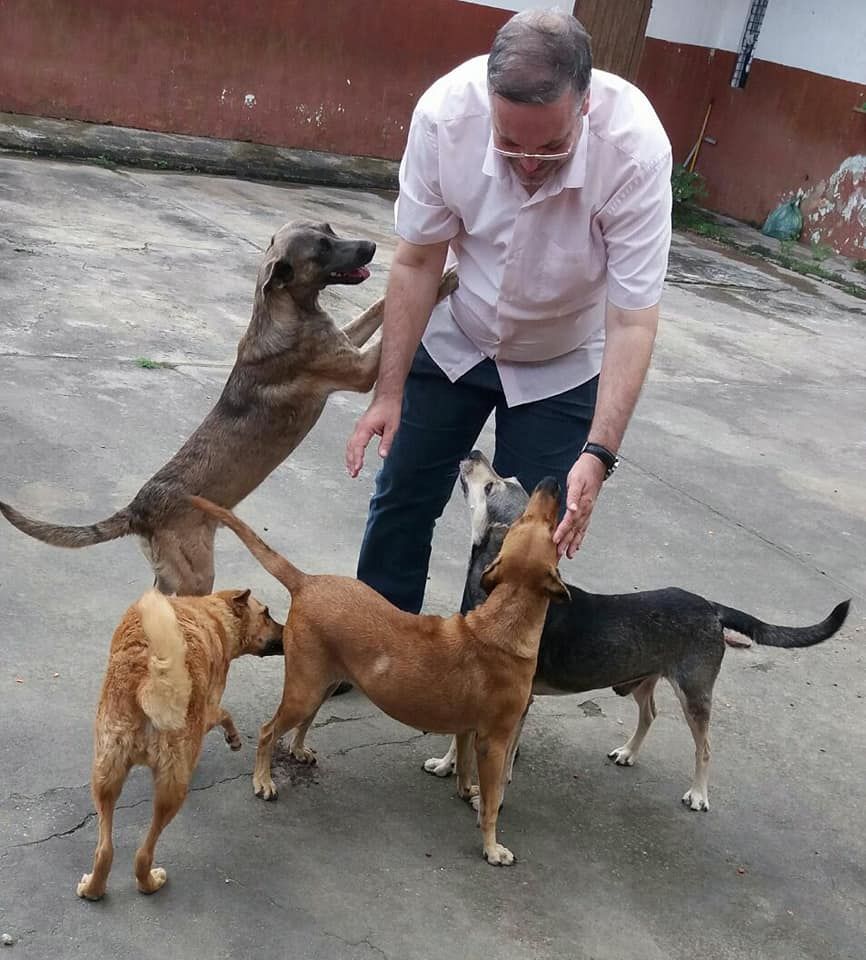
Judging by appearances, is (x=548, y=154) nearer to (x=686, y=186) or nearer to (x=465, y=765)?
(x=465, y=765)

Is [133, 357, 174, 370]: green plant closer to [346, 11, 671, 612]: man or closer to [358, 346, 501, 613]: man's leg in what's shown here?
[358, 346, 501, 613]: man's leg

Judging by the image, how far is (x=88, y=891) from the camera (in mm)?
2891

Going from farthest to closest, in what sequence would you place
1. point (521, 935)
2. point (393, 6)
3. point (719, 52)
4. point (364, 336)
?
1. point (719, 52)
2. point (393, 6)
3. point (364, 336)
4. point (521, 935)

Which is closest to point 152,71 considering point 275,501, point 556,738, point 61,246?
point 61,246

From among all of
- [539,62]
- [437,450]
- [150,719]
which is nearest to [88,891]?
[150,719]

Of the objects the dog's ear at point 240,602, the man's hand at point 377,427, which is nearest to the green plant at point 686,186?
the man's hand at point 377,427

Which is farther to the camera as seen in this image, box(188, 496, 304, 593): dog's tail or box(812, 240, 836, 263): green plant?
box(812, 240, 836, 263): green plant

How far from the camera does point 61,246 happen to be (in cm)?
859

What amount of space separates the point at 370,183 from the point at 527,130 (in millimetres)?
11030

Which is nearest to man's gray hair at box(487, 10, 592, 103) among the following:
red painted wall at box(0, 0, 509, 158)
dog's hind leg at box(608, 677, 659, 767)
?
dog's hind leg at box(608, 677, 659, 767)

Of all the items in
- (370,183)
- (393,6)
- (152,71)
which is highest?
(393,6)

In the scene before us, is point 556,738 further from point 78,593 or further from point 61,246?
point 61,246

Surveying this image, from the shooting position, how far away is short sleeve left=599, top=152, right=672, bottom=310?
10.4 feet

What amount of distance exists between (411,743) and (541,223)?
1726mm
